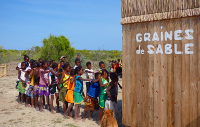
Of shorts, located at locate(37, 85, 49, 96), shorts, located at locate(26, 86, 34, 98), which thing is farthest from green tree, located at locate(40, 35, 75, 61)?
shorts, located at locate(37, 85, 49, 96)

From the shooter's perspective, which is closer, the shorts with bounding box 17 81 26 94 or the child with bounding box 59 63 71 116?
the child with bounding box 59 63 71 116

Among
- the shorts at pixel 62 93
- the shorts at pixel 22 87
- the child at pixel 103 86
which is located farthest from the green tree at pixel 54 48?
the child at pixel 103 86

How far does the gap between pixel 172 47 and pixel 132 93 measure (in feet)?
4.72

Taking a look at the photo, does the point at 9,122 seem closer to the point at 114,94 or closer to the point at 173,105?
the point at 114,94

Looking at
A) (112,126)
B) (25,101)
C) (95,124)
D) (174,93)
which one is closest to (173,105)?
(174,93)

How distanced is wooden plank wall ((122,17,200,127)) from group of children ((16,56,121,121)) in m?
1.30

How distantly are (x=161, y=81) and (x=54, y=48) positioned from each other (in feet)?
67.0

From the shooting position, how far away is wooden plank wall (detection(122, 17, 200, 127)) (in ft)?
14.3

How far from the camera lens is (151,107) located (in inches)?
198

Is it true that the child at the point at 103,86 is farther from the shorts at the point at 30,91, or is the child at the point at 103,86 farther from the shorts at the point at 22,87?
the shorts at the point at 22,87

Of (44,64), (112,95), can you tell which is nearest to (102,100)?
(112,95)

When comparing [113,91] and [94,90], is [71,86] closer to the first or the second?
[94,90]

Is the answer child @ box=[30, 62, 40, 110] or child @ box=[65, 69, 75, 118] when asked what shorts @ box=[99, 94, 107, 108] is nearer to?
child @ box=[65, 69, 75, 118]

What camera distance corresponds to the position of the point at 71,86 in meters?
7.33
